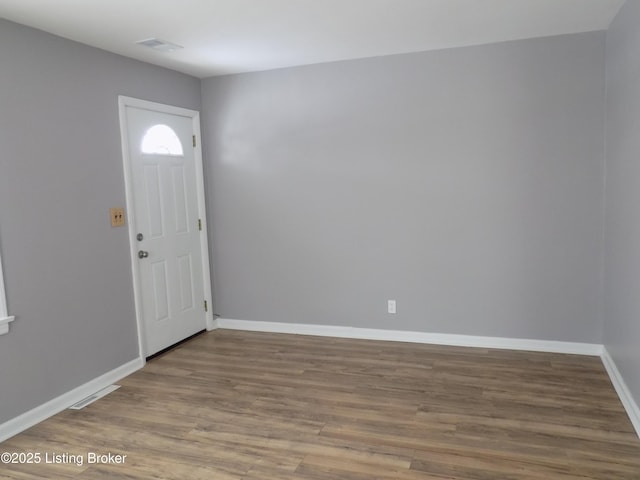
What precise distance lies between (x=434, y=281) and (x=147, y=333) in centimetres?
249

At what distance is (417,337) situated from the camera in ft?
14.0

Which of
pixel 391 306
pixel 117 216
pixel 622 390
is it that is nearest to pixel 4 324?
pixel 117 216

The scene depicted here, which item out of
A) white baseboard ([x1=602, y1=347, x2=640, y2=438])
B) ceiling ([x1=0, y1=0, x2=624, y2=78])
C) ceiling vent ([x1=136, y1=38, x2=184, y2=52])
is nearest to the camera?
white baseboard ([x1=602, y1=347, x2=640, y2=438])

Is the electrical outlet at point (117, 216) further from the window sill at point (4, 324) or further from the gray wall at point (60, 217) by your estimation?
the window sill at point (4, 324)

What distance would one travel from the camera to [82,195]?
338 cm

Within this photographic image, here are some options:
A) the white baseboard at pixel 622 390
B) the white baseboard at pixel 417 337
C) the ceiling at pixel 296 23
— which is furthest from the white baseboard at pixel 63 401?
the white baseboard at pixel 622 390

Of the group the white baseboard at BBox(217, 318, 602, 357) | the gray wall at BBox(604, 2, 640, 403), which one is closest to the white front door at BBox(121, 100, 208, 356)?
the white baseboard at BBox(217, 318, 602, 357)

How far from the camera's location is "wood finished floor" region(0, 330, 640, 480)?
2.43 m

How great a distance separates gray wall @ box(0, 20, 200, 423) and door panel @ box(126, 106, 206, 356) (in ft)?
0.63

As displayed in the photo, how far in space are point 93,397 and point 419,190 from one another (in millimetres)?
2986

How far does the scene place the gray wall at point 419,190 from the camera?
3.72 meters

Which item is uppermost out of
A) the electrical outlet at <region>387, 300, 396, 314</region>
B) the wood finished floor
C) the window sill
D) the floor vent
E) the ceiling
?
the ceiling

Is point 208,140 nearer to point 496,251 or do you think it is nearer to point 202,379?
point 202,379

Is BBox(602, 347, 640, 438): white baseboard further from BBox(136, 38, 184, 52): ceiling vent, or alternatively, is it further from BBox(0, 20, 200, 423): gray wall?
BBox(136, 38, 184, 52): ceiling vent
